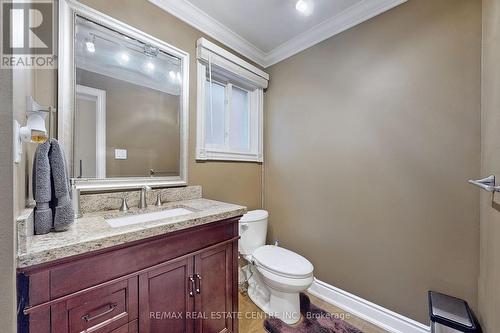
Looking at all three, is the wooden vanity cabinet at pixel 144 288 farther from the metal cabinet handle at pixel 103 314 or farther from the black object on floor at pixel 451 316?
the black object on floor at pixel 451 316

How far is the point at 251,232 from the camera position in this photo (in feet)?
6.05

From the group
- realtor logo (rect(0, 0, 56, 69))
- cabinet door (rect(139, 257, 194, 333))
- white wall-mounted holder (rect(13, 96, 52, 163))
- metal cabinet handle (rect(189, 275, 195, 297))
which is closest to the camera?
realtor logo (rect(0, 0, 56, 69))

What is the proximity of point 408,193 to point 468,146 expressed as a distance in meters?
0.42

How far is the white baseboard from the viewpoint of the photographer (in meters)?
1.41

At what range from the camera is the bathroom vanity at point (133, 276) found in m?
0.67

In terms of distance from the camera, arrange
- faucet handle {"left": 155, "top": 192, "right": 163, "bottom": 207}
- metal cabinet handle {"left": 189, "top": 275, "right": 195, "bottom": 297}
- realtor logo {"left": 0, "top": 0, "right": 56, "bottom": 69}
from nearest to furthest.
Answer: realtor logo {"left": 0, "top": 0, "right": 56, "bottom": 69}
metal cabinet handle {"left": 189, "top": 275, "right": 195, "bottom": 297}
faucet handle {"left": 155, "top": 192, "right": 163, "bottom": 207}

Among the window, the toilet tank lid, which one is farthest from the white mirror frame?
the toilet tank lid

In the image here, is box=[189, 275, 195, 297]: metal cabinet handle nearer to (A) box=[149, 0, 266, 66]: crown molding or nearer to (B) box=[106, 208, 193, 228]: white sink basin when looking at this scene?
(B) box=[106, 208, 193, 228]: white sink basin

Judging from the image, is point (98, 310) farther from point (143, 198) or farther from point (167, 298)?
point (143, 198)

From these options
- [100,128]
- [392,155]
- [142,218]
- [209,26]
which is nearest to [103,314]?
[142,218]

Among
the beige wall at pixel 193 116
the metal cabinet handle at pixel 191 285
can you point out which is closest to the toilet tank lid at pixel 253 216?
the beige wall at pixel 193 116

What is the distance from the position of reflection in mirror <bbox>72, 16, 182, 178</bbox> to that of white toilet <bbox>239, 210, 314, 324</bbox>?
2.82 ft

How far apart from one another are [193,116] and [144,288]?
1234 millimetres

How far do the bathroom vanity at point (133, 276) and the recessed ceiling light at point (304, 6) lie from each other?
146cm
